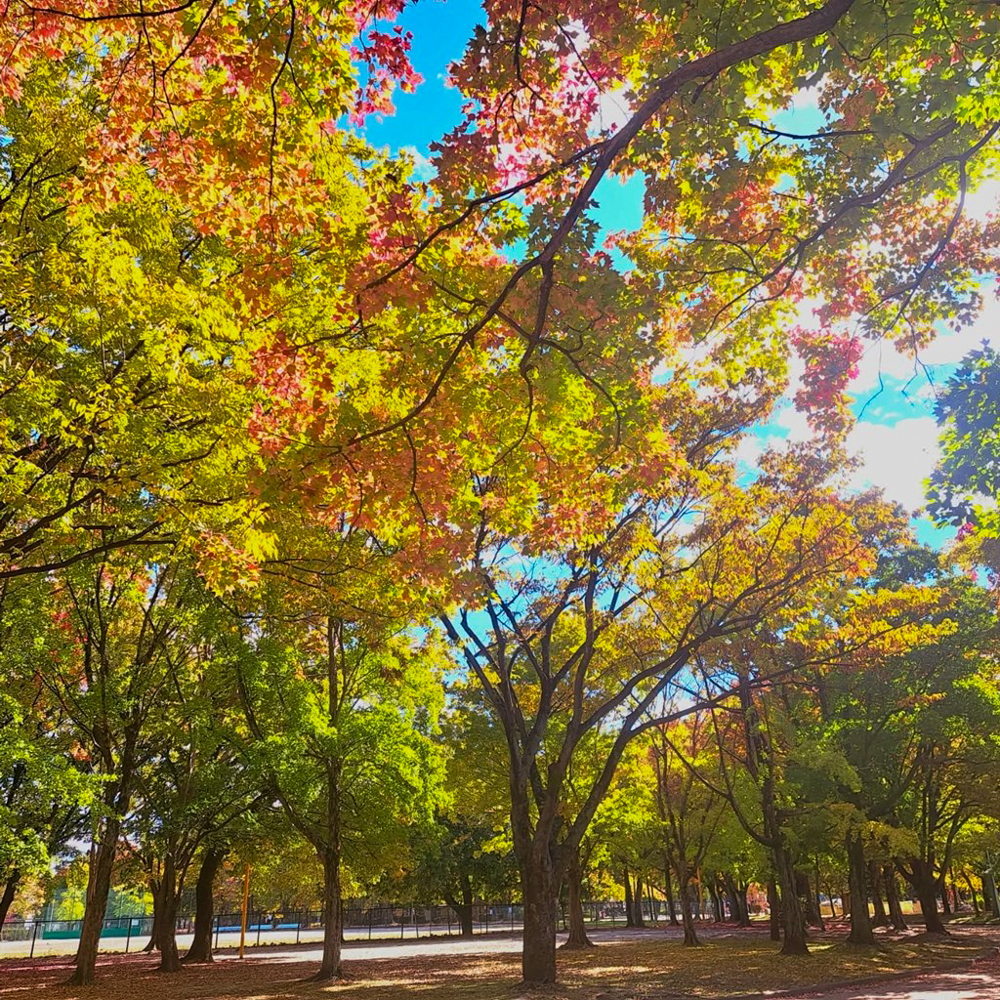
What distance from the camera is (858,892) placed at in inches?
802

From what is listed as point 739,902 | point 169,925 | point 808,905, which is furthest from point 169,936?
point 739,902

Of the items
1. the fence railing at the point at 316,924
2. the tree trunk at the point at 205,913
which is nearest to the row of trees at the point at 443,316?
the tree trunk at the point at 205,913

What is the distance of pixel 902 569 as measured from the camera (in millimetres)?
24391

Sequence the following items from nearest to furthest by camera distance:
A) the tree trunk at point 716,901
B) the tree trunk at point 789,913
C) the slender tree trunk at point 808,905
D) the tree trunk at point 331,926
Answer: the tree trunk at point 331,926, the tree trunk at point 789,913, the slender tree trunk at point 808,905, the tree trunk at point 716,901

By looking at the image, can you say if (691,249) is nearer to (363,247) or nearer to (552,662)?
(363,247)

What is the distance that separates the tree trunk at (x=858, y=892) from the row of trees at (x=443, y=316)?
7.76 meters

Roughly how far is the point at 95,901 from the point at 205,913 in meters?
11.4

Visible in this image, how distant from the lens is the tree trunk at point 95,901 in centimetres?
1540

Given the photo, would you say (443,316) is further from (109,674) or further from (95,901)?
(95,901)

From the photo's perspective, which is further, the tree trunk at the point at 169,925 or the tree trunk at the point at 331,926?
the tree trunk at the point at 169,925

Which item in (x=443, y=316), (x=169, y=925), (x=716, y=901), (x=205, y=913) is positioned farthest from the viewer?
(x=716, y=901)

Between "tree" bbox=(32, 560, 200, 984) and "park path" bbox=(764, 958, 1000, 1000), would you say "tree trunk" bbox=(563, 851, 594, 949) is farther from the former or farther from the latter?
"tree" bbox=(32, 560, 200, 984)

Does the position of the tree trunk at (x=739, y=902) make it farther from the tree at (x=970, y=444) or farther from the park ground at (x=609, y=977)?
the tree at (x=970, y=444)

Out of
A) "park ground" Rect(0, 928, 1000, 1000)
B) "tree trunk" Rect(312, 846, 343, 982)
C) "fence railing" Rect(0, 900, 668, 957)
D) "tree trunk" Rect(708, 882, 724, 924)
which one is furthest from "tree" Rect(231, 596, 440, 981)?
"tree trunk" Rect(708, 882, 724, 924)
